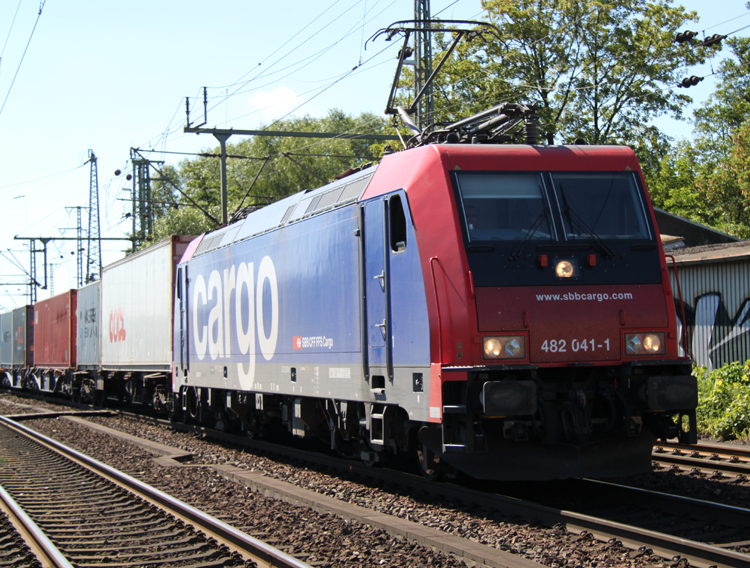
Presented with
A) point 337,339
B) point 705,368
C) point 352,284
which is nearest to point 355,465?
point 337,339

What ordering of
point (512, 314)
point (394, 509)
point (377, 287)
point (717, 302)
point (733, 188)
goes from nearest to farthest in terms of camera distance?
point (512, 314) < point (394, 509) < point (377, 287) < point (717, 302) < point (733, 188)

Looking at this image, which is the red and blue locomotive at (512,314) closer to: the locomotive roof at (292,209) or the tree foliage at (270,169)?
the locomotive roof at (292,209)

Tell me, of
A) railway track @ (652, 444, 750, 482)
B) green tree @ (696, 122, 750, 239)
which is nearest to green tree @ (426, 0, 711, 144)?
green tree @ (696, 122, 750, 239)

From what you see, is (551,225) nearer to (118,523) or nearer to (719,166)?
(118,523)

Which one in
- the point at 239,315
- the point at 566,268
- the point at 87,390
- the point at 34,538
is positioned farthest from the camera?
the point at 87,390

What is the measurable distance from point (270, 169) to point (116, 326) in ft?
110

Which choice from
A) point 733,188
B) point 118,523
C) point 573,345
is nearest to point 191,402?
point 118,523

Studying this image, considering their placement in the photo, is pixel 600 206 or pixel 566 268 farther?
pixel 600 206

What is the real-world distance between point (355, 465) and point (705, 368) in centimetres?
816

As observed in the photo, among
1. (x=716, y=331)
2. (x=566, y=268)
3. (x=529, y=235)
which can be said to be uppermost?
(x=529, y=235)

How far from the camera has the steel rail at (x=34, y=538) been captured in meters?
6.47

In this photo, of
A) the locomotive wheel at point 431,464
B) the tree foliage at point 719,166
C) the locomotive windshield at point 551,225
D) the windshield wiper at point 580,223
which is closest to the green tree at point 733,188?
the tree foliage at point 719,166

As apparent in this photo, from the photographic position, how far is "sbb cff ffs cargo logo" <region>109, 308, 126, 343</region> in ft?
70.2

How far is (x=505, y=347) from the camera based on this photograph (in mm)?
7391
